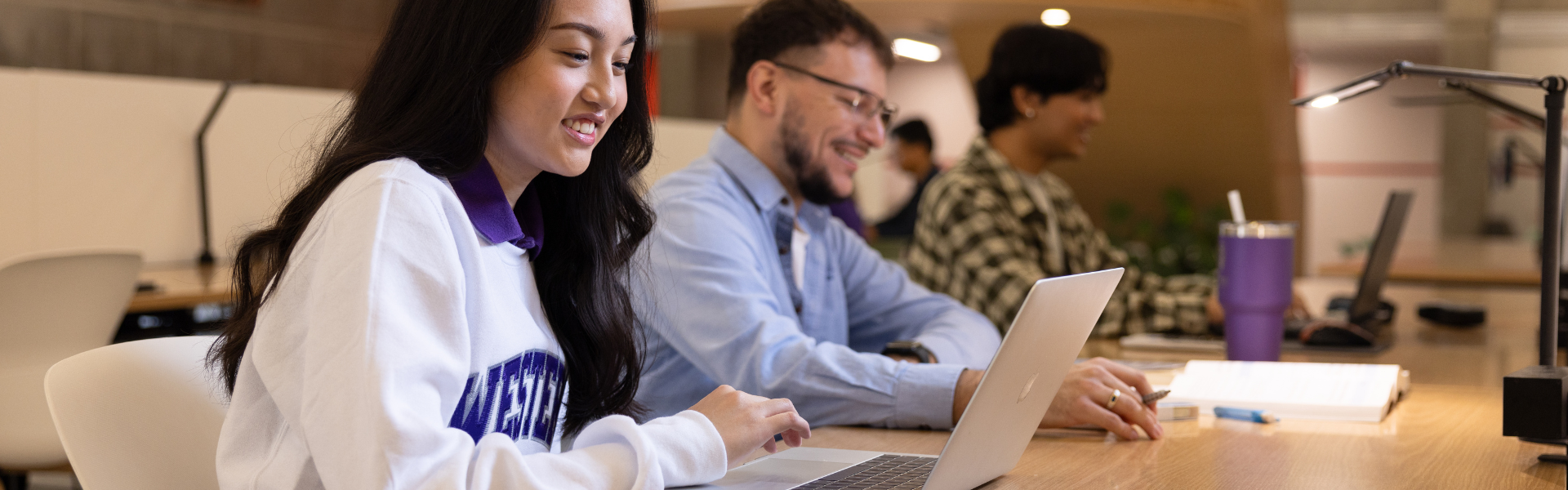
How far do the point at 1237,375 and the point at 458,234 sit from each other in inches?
44.4

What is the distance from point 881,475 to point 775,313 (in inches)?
18.5

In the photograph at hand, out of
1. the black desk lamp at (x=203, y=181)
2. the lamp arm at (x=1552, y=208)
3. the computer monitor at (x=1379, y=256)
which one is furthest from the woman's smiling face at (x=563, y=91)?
the black desk lamp at (x=203, y=181)

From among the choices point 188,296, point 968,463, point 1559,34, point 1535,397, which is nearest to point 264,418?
point 968,463

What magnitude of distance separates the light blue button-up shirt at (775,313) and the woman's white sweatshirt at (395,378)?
1.42 ft

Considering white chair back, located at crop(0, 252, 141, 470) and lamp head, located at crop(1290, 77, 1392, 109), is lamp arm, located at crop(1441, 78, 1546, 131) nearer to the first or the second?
lamp head, located at crop(1290, 77, 1392, 109)

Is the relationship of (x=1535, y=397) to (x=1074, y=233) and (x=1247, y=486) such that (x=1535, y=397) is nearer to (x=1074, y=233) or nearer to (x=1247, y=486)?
(x=1247, y=486)

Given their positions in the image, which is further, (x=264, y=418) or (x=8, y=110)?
(x=8, y=110)

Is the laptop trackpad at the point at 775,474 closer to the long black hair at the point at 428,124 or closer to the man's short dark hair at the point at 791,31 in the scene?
the long black hair at the point at 428,124

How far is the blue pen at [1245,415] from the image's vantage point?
4.60 ft

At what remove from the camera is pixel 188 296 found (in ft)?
10.5

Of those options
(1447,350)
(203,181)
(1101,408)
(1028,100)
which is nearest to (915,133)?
(203,181)

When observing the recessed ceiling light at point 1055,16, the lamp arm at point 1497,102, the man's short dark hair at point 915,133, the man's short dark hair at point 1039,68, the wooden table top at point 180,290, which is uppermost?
the recessed ceiling light at point 1055,16

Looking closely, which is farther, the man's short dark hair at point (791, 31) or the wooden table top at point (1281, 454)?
the man's short dark hair at point (791, 31)

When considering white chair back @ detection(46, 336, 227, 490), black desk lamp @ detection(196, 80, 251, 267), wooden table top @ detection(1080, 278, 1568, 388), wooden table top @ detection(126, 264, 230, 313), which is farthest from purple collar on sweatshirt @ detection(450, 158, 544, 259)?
black desk lamp @ detection(196, 80, 251, 267)
